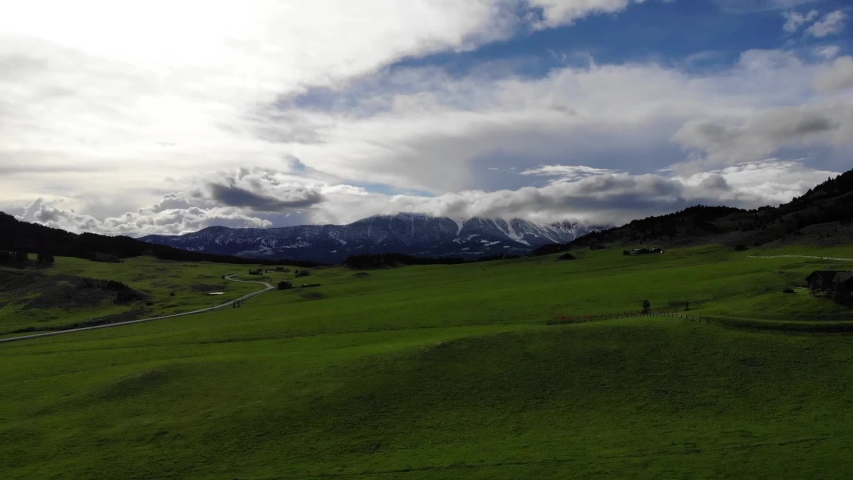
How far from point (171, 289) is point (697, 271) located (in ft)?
538

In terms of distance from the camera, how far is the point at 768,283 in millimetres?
80750

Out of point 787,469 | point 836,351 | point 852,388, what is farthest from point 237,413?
point 836,351

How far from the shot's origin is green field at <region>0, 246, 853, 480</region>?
38.2 metres

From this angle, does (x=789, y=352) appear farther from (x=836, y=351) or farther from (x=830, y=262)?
(x=830, y=262)

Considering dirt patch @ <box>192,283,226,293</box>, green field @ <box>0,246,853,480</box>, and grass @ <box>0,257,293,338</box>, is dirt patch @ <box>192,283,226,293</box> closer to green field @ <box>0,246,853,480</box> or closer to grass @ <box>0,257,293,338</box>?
grass @ <box>0,257,293,338</box>

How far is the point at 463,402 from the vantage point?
1903 inches

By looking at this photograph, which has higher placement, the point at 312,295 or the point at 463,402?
the point at 312,295

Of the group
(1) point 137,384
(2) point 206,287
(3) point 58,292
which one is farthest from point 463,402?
(2) point 206,287

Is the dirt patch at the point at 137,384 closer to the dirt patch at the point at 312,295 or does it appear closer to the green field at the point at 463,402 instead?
the green field at the point at 463,402

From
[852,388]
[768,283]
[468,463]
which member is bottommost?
[468,463]

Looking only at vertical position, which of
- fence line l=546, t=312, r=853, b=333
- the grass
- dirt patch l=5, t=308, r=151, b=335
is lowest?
dirt patch l=5, t=308, r=151, b=335

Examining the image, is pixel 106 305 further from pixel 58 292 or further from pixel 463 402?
pixel 463 402

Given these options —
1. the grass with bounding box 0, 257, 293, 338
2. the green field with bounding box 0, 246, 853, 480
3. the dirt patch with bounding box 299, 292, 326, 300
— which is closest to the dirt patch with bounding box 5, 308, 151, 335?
the grass with bounding box 0, 257, 293, 338

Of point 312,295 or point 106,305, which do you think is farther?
point 312,295
